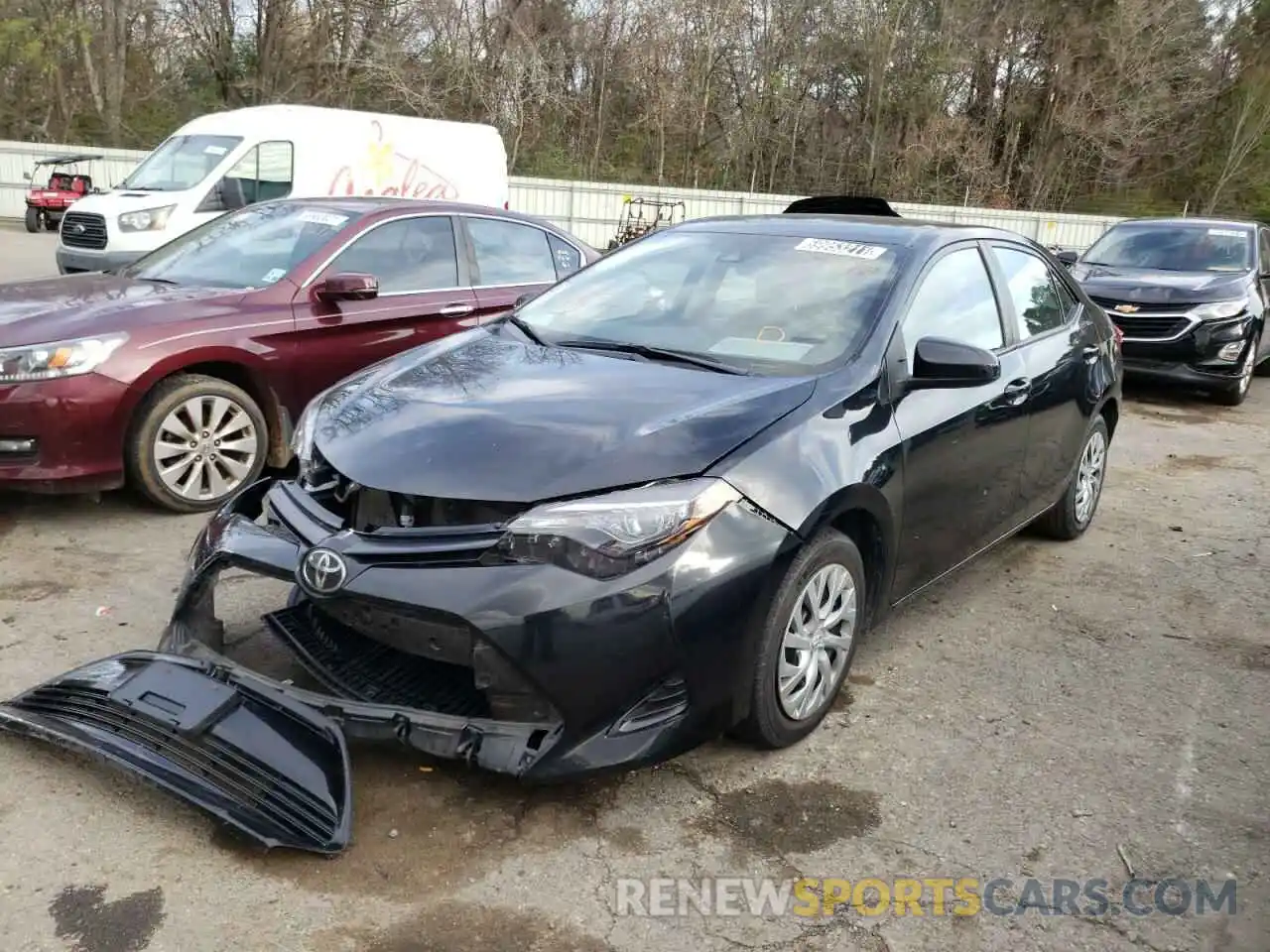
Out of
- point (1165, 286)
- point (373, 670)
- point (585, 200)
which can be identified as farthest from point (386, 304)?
point (585, 200)

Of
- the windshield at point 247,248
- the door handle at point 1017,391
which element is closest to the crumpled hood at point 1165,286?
A: the door handle at point 1017,391

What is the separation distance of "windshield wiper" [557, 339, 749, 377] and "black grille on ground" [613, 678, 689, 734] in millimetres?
1140

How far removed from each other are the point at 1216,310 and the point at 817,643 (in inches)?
329

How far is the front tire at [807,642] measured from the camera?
119 inches

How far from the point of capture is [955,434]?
152 inches

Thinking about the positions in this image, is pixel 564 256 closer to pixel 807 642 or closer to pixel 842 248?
pixel 842 248

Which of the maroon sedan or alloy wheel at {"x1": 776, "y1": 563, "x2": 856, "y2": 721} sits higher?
the maroon sedan

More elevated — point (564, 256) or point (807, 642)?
point (564, 256)

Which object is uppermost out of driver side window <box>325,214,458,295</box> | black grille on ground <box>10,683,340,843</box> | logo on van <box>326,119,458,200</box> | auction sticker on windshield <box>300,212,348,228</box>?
logo on van <box>326,119,458,200</box>

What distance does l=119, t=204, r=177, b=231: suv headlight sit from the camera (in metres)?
11.6

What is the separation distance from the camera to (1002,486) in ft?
14.3

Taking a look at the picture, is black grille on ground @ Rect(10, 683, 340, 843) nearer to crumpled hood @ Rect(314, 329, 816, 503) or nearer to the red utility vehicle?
crumpled hood @ Rect(314, 329, 816, 503)

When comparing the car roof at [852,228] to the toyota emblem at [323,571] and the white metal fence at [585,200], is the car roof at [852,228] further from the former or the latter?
the white metal fence at [585,200]

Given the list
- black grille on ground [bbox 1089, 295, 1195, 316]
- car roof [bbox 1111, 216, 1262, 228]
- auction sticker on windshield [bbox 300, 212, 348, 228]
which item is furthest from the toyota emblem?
car roof [bbox 1111, 216, 1262, 228]
